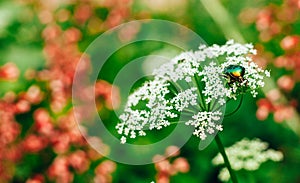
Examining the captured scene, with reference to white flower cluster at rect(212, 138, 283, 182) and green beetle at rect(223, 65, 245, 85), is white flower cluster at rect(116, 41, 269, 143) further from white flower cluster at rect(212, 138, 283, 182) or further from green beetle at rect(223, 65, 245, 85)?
white flower cluster at rect(212, 138, 283, 182)

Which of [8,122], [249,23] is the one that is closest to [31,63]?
[8,122]

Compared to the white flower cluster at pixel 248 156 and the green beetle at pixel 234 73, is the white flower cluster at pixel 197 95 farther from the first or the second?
the white flower cluster at pixel 248 156

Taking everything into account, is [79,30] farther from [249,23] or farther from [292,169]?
[292,169]

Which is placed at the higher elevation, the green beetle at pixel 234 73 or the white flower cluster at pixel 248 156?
the white flower cluster at pixel 248 156

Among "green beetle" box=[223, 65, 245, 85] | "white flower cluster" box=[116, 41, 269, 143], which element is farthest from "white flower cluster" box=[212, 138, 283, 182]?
"green beetle" box=[223, 65, 245, 85]

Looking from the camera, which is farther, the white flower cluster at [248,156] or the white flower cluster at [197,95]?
the white flower cluster at [248,156]

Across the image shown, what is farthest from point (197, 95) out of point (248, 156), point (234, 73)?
point (248, 156)

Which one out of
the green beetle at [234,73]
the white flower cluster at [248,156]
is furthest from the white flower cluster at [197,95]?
the white flower cluster at [248,156]

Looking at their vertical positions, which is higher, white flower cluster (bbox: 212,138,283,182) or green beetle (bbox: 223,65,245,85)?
white flower cluster (bbox: 212,138,283,182)
